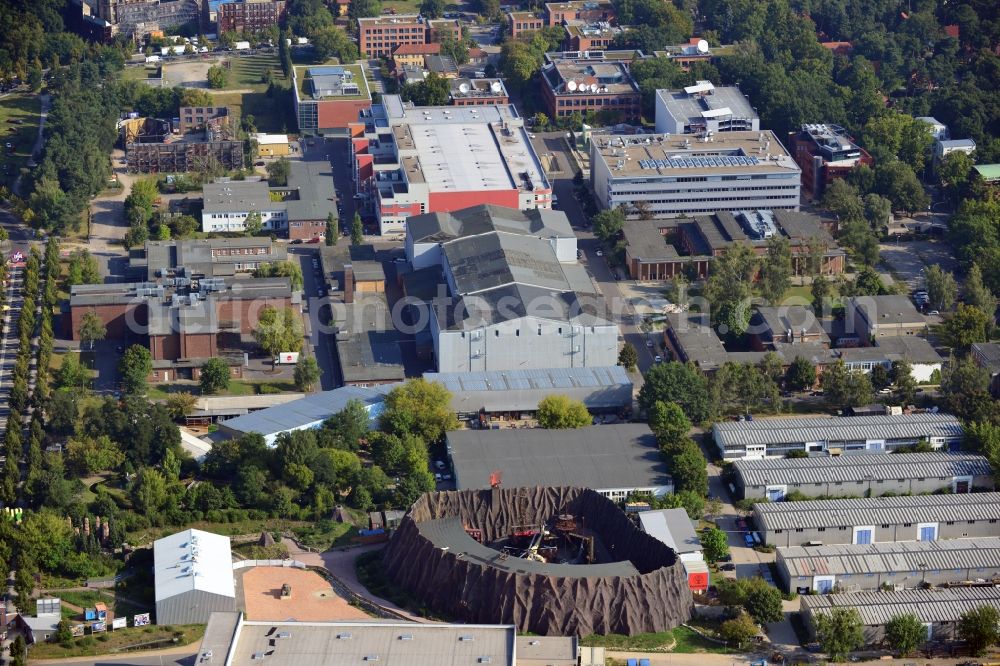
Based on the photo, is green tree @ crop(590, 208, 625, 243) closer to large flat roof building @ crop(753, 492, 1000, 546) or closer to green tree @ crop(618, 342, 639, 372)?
green tree @ crop(618, 342, 639, 372)

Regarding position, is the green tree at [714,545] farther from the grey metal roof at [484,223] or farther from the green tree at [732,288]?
the grey metal roof at [484,223]

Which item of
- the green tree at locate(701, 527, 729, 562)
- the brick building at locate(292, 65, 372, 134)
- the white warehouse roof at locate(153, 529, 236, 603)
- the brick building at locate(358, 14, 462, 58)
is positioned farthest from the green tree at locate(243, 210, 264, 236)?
the green tree at locate(701, 527, 729, 562)

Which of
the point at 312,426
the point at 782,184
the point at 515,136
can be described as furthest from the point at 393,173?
the point at 312,426

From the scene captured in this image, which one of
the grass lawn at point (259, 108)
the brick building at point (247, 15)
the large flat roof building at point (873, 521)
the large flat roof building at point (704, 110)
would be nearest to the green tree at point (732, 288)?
the large flat roof building at point (704, 110)

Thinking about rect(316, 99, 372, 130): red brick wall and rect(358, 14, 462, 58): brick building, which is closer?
rect(316, 99, 372, 130): red brick wall

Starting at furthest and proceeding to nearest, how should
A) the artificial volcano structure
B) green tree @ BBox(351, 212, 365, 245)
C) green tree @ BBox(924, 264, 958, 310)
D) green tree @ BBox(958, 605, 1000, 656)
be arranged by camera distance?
green tree @ BBox(351, 212, 365, 245) < green tree @ BBox(924, 264, 958, 310) < the artificial volcano structure < green tree @ BBox(958, 605, 1000, 656)

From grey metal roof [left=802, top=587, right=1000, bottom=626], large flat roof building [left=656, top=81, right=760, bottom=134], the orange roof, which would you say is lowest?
the orange roof
